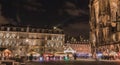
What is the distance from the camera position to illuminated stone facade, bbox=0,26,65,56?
137 meters

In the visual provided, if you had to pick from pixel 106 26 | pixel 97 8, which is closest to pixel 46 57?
pixel 106 26

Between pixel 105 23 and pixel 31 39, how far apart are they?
4080cm

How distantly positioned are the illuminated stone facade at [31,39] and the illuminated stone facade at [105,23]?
1882 cm

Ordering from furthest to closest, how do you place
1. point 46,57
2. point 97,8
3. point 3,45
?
1. point 97,8
2. point 3,45
3. point 46,57

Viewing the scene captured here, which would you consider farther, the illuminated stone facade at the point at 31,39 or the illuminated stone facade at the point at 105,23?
the illuminated stone facade at the point at 31,39

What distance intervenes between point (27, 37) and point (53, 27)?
1689 centimetres

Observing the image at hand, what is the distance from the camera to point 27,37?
141500 millimetres

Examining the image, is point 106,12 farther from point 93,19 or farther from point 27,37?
point 27,37

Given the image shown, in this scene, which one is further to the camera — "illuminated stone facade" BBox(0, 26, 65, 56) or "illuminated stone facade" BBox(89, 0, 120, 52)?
"illuminated stone facade" BBox(0, 26, 65, 56)

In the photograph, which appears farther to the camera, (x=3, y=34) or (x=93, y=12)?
(x=93, y=12)

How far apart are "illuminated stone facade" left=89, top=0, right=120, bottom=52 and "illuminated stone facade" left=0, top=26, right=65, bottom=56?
741 inches

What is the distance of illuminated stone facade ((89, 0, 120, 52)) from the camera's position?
376 feet

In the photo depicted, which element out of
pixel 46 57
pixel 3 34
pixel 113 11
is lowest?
pixel 46 57

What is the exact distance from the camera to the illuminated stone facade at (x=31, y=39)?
137 m
